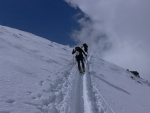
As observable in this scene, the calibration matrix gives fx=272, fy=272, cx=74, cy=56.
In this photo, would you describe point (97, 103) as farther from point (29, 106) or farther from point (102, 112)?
point (29, 106)

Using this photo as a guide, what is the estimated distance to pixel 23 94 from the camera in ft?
40.0

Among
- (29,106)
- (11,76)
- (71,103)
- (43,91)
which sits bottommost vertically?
(29,106)

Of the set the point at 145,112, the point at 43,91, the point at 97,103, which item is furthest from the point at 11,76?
the point at 145,112

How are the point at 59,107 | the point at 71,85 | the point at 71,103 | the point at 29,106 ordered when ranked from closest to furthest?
the point at 29,106 → the point at 59,107 → the point at 71,103 → the point at 71,85

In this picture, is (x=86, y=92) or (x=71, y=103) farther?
(x=86, y=92)

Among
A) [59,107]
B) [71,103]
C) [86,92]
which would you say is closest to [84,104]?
[71,103]

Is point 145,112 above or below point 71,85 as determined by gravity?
below

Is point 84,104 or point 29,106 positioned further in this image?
point 84,104

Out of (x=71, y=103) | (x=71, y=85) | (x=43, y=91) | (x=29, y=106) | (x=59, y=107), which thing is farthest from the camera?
(x=71, y=85)

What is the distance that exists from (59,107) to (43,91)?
2237mm

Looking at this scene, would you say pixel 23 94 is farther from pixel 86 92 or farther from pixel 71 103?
pixel 86 92

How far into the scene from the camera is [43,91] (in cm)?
1392

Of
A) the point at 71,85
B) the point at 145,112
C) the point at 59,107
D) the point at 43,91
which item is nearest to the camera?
the point at 59,107

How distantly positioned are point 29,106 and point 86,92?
569 cm
